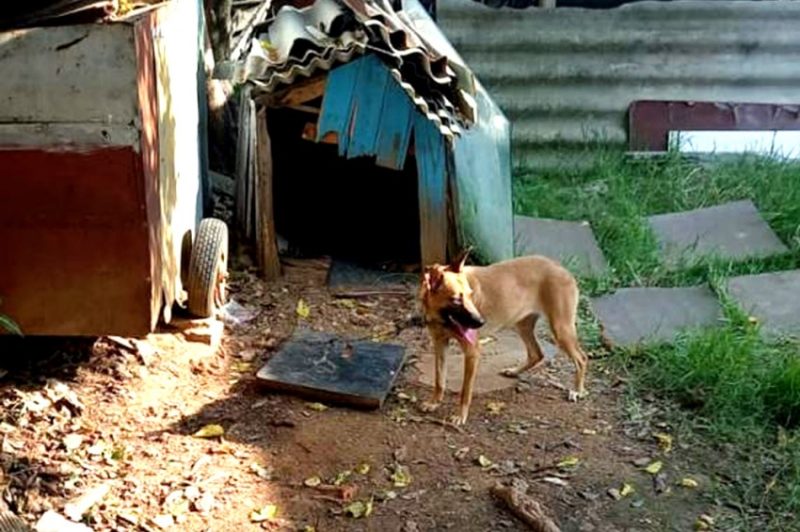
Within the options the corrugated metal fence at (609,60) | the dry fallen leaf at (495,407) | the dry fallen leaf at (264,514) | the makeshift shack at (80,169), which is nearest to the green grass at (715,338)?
the corrugated metal fence at (609,60)

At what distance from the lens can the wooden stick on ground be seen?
3994 millimetres

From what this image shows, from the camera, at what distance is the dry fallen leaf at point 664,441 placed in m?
4.72

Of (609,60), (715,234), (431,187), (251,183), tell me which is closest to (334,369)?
(431,187)

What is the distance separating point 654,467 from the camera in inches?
179

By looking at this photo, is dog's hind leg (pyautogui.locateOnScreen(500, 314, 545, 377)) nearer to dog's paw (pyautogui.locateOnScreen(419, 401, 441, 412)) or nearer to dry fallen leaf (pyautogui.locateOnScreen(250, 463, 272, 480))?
dog's paw (pyautogui.locateOnScreen(419, 401, 441, 412))

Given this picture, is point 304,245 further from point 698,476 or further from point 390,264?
point 698,476

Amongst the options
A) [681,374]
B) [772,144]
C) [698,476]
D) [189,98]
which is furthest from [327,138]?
[772,144]

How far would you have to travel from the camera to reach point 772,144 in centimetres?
898

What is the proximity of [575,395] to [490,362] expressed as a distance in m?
0.60

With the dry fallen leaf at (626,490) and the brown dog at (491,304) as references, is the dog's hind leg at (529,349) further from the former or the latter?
the dry fallen leaf at (626,490)

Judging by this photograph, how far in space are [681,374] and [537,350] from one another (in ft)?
2.45

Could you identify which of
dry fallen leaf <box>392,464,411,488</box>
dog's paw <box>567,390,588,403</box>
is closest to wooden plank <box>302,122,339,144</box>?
dog's paw <box>567,390,588,403</box>

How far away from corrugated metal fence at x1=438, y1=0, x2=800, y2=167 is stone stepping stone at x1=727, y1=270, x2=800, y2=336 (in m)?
2.80

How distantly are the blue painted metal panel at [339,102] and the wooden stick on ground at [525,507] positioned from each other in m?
2.90
